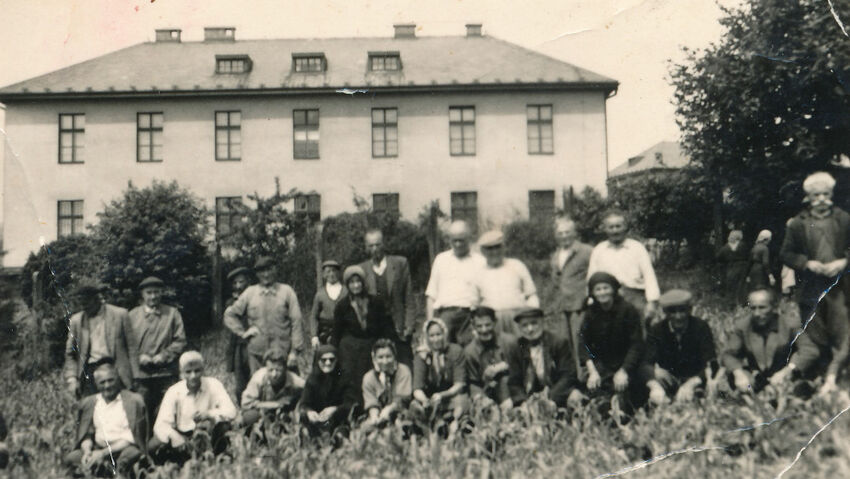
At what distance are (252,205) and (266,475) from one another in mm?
3896

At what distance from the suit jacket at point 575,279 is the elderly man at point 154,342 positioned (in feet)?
8.41

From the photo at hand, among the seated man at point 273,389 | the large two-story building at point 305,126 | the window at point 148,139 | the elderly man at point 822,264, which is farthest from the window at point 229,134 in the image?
the elderly man at point 822,264

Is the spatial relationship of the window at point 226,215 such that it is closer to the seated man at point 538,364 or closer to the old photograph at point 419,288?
the old photograph at point 419,288

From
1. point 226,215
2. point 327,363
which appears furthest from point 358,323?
point 226,215

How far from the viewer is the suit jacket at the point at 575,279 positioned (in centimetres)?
442

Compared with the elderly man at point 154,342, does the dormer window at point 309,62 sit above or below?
above

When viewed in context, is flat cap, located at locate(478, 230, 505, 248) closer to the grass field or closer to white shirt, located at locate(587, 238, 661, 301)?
white shirt, located at locate(587, 238, 661, 301)

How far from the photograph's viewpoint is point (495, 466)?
11.0ft

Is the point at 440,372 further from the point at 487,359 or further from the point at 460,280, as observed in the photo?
the point at 460,280

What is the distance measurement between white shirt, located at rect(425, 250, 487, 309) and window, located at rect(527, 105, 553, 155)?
3940 mm

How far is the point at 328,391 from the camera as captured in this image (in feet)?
13.1

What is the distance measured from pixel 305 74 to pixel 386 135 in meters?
1.81

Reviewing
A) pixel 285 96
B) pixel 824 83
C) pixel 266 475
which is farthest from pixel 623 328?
pixel 285 96

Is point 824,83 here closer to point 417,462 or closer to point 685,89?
point 685,89
